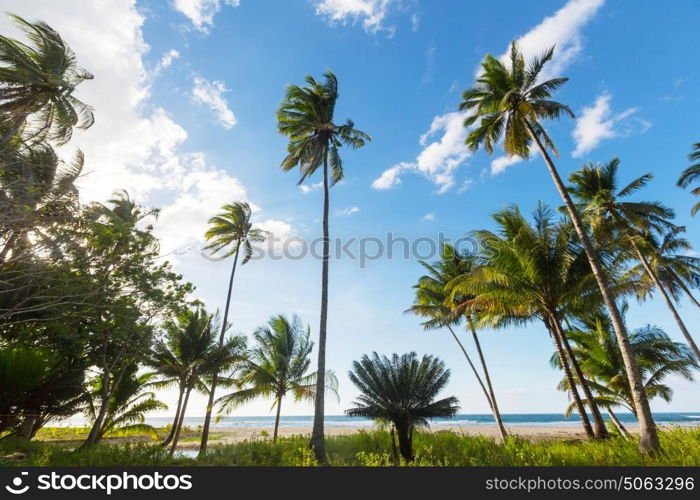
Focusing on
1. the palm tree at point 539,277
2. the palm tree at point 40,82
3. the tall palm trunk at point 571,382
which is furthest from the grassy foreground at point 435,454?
the palm tree at point 40,82

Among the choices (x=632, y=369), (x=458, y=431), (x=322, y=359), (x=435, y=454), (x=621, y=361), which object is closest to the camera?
(x=632, y=369)

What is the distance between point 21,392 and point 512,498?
680 inches

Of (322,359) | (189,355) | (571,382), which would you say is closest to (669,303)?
(571,382)

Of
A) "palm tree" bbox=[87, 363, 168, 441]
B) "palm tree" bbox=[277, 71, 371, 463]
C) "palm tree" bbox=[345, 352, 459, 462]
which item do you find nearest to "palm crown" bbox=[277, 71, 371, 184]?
"palm tree" bbox=[277, 71, 371, 463]

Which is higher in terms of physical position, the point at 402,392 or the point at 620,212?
the point at 620,212

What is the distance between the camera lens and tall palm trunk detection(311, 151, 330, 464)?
10.8m

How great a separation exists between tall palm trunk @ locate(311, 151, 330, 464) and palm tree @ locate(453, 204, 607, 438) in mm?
6062

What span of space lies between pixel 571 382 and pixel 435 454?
5.77 meters

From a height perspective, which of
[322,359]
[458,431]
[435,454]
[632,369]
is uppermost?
[322,359]

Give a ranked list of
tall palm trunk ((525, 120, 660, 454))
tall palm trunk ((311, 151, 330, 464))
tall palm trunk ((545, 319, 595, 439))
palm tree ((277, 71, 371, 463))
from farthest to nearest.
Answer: palm tree ((277, 71, 371, 463))
tall palm trunk ((545, 319, 595, 439))
tall palm trunk ((311, 151, 330, 464))
tall palm trunk ((525, 120, 660, 454))

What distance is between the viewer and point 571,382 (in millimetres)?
11867

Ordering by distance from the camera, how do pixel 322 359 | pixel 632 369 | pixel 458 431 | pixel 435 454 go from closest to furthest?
pixel 632 369
pixel 435 454
pixel 322 359
pixel 458 431

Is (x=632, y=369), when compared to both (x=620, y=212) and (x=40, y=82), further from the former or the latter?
(x=40, y=82)

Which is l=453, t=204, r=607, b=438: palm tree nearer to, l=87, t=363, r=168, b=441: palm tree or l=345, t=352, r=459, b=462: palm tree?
l=345, t=352, r=459, b=462: palm tree
